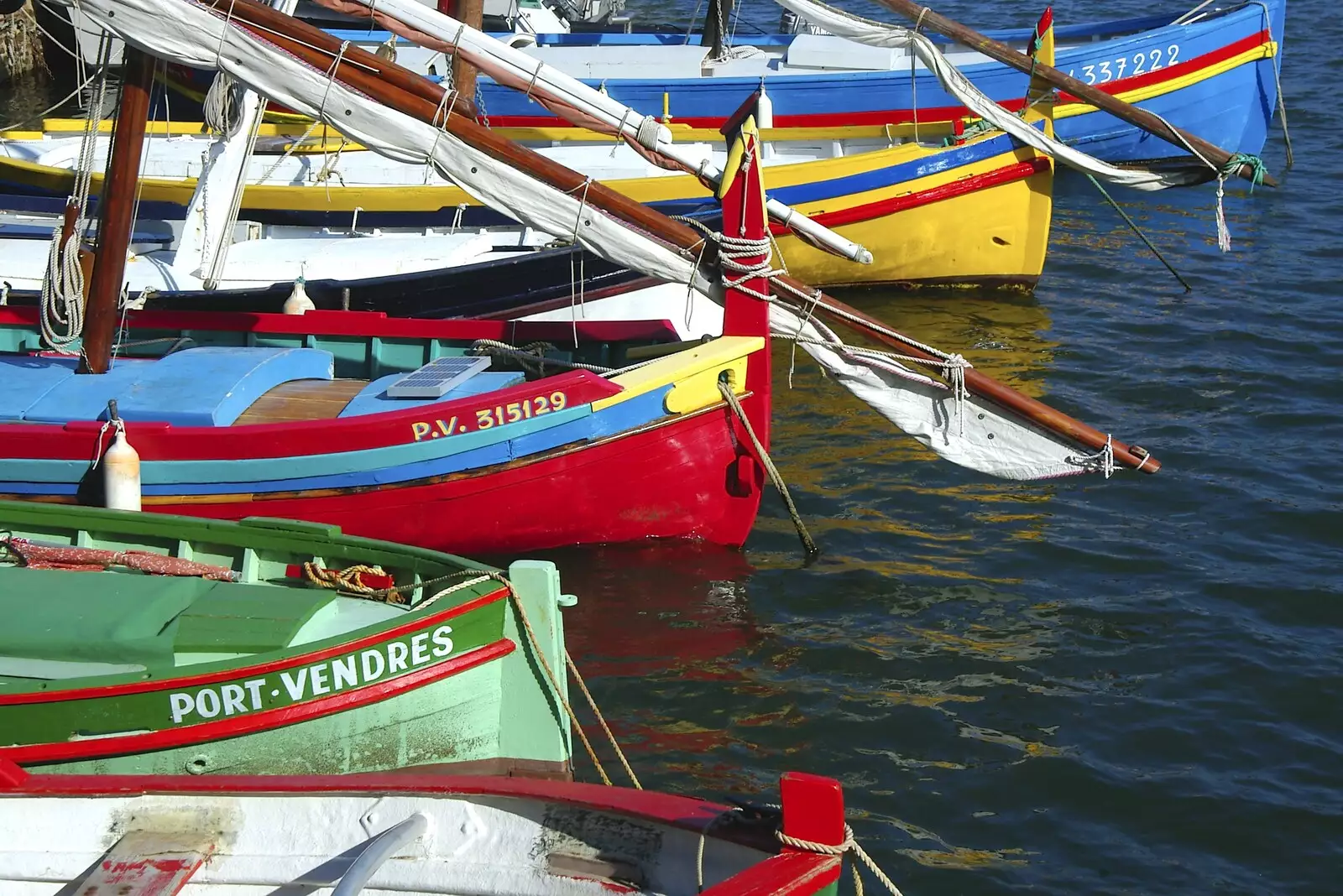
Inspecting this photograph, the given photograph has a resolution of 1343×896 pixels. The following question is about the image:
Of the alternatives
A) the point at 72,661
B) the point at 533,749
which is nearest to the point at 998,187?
the point at 533,749

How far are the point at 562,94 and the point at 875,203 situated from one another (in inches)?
268

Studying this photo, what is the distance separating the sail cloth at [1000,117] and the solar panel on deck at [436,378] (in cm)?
799

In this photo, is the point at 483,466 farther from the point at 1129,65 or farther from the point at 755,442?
the point at 1129,65

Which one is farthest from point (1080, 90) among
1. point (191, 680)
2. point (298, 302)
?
point (191, 680)

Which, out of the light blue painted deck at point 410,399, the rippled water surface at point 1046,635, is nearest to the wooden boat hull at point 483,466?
the light blue painted deck at point 410,399

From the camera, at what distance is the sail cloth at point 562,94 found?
459 inches

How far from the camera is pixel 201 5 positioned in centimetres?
1072

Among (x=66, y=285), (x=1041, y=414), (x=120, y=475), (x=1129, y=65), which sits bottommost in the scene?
(x=120, y=475)

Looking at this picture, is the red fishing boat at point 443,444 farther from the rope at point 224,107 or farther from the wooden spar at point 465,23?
the wooden spar at point 465,23

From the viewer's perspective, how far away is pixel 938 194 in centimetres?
1764

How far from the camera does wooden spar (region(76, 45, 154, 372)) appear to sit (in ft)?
39.1

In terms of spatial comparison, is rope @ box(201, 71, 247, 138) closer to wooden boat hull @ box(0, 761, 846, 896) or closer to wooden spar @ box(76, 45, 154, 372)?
wooden spar @ box(76, 45, 154, 372)

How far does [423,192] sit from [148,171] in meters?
3.71

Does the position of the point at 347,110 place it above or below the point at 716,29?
below
